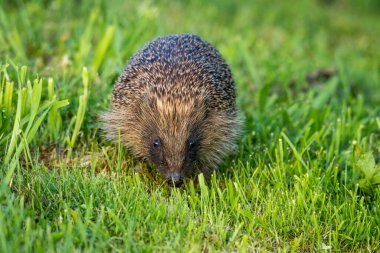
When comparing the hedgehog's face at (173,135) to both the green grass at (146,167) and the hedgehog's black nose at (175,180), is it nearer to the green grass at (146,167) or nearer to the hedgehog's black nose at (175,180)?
the hedgehog's black nose at (175,180)

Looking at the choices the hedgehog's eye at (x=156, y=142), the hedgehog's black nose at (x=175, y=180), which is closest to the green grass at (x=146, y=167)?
the hedgehog's black nose at (x=175, y=180)

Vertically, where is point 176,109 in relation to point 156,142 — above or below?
above

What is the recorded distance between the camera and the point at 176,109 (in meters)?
4.72

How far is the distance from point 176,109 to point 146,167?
0.63 m

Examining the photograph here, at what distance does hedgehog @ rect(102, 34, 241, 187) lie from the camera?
183 inches

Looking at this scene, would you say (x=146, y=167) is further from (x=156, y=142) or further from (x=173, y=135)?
(x=173, y=135)

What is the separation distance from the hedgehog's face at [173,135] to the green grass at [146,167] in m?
0.18

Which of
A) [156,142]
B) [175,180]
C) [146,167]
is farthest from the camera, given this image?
[146,167]

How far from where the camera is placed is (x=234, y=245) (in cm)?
383

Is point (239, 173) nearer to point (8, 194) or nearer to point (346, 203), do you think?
point (346, 203)

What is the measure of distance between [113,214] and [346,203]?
1866mm

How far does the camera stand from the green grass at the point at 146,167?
148 inches

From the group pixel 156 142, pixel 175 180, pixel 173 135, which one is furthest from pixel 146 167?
pixel 175 180

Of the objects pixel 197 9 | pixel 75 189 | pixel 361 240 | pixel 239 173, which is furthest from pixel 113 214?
pixel 197 9
